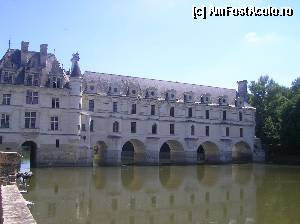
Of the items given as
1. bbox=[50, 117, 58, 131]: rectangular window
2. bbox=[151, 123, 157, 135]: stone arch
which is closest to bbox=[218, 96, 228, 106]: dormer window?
bbox=[151, 123, 157, 135]: stone arch

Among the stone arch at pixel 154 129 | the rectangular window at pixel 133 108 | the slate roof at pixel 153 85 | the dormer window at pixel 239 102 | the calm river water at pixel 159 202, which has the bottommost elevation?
the calm river water at pixel 159 202

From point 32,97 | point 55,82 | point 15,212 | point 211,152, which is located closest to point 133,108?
point 55,82

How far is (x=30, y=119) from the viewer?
37594 mm

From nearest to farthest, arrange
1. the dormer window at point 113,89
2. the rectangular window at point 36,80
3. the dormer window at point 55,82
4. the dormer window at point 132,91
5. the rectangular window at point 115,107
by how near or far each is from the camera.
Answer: the rectangular window at point 36,80
the dormer window at point 55,82
the rectangular window at point 115,107
the dormer window at point 113,89
the dormer window at point 132,91

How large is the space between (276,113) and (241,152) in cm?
727

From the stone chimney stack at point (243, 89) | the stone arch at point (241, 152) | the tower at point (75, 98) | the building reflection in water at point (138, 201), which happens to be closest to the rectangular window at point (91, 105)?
the tower at point (75, 98)

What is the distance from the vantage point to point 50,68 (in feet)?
132

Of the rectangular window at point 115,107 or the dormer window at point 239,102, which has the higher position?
the dormer window at point 239,102

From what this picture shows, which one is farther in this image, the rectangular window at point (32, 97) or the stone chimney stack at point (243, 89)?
the stone chimney stack at point (243, 89)

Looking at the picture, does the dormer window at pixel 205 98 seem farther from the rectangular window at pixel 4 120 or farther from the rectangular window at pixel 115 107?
→ the rectangular window at pixel 4 120

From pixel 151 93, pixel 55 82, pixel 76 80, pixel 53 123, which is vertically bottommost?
pixel 53 123

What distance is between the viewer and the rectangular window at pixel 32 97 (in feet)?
123

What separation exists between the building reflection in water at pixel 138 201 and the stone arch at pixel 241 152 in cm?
2724

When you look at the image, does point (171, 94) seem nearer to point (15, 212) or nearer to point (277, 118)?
point (277, 118)
